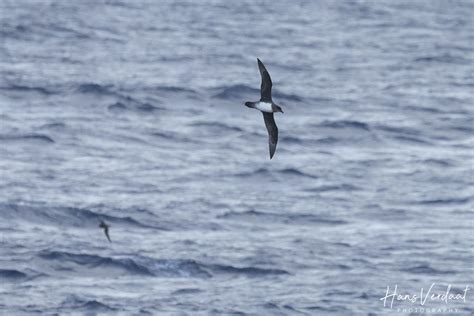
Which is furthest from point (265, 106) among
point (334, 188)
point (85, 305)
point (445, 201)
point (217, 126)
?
point (217, 126)

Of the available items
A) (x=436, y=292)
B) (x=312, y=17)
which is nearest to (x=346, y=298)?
(x=436, y=292)

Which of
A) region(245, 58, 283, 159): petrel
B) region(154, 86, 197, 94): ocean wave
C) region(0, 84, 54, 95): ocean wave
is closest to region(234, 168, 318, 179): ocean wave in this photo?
region(154, 86, 197, 94): ocean wave

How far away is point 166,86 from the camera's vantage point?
33438mm

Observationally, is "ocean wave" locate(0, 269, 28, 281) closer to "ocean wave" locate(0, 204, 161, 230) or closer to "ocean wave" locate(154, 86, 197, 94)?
"ocean wave" locate(0, 204, 161, 230)

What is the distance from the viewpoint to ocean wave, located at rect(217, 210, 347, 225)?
77.5ft

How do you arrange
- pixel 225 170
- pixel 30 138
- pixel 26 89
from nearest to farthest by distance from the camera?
pixel 225 170 → pixel 30 138 → pixel 26 89

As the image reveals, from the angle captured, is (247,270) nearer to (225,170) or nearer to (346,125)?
(225,170)

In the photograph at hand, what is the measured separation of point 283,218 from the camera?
2378 centimetres
